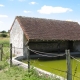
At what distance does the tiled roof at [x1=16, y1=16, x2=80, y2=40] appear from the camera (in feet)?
62.9

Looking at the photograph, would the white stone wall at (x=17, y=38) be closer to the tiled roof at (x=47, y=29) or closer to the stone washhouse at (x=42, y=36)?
the stone washhouse at (x=42, y=36)

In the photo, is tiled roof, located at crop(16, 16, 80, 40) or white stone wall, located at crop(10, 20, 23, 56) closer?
tiled roof, located at crop(16, 16, 80, 40)

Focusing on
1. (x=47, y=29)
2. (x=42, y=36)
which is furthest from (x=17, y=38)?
(x=47, y=29)

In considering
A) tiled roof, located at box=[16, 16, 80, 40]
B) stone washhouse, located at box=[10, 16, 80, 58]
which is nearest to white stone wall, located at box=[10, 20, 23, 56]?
stone washhouse, located at box=[10, 16, 80, 58]

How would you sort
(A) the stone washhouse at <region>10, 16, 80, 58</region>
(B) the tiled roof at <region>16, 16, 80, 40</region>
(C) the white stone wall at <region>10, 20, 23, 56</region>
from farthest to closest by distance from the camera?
(C) the white stone wall at <region>10, 20, 23, 56</region>
(B) the tiled roof at <region>16, 16, 80, 40</region>
(A) the stone washhouse at <region>10, 16, 80, 58</region>

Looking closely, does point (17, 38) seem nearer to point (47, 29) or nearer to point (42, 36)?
point (42, 36)

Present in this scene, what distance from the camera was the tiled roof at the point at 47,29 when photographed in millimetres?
19178

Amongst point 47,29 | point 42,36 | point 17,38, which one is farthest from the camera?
point 47,29

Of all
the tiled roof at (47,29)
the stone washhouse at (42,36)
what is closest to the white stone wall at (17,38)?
the stone washhouse at (42,36)

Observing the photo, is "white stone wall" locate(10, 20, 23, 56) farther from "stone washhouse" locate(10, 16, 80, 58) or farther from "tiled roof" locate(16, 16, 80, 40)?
"tiled roof" locate(16, 16, 80, 40)

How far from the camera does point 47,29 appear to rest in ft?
68.9

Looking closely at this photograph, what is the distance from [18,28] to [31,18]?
8.95 ft

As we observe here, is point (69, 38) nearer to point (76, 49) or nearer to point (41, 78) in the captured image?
point (76, 49)

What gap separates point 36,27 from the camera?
20.5 metres
